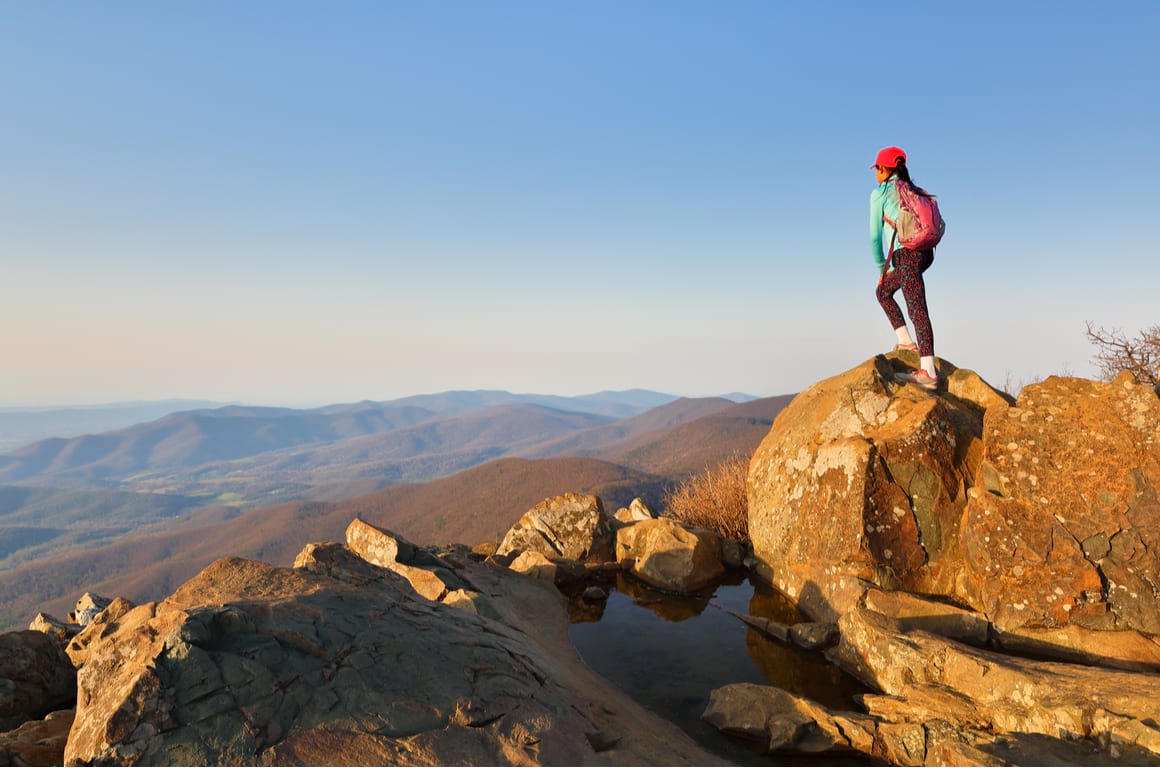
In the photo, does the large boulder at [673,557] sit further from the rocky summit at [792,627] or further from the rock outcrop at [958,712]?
the rock outcrop at [958,712]

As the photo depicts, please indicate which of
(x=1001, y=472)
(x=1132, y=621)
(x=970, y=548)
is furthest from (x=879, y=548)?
(x=1132, y=621)

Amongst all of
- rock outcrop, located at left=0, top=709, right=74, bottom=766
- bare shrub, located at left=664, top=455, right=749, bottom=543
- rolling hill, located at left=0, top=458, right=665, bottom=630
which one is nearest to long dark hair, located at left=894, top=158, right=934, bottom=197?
bare shrub, located at left=664, top=455, right=749, bottom=543

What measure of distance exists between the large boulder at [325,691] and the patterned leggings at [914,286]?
6765 mm

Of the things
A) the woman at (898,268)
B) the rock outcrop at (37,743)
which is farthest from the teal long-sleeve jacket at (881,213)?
the rock outcrop at (37,743)

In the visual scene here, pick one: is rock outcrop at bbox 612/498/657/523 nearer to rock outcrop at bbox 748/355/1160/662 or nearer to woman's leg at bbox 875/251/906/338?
rock outcrop at bbox 748/355/1160/662

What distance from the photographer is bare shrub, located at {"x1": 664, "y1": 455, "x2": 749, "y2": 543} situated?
1116cm

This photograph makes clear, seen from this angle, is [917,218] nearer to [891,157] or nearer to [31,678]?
[891,157]

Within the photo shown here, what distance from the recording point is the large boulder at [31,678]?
4.93 metres

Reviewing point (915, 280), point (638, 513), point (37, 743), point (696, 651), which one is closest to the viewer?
point (37, 743)

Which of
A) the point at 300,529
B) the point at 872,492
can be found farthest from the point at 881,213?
the point at 300,529

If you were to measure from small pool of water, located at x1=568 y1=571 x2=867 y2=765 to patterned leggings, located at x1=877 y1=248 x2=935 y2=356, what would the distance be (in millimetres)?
4515

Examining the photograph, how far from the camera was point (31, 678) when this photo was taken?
17.0 ft

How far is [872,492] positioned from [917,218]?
3816 mm

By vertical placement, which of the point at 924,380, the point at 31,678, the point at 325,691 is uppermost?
the point at 924,380
